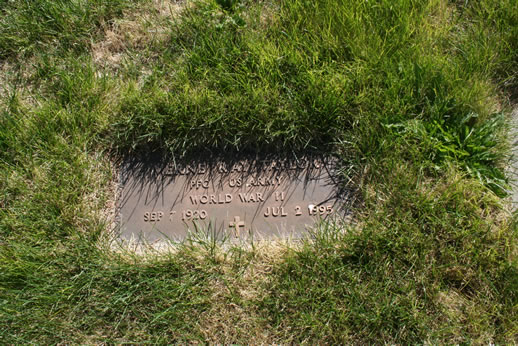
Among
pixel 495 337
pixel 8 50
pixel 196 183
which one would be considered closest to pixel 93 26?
pixel 8 50

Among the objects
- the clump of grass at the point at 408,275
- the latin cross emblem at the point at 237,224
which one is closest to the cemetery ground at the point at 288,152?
the clump of grass at the point at 408,275

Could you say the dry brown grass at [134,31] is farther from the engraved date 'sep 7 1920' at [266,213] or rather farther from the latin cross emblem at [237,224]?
the latin cross emblem at [237,224]

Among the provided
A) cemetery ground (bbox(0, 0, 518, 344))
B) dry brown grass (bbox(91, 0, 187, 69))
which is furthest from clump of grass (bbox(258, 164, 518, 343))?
dry brown grass (bbox(91, 0, 187, 69))

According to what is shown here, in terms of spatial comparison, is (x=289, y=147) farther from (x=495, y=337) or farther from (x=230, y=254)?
(x=495, y=337)

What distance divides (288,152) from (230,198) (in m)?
0.46

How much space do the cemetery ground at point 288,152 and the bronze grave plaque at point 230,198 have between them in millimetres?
106

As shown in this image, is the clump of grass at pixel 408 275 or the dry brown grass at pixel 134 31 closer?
the clump of grass at pixel 408 275

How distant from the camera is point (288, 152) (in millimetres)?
2639

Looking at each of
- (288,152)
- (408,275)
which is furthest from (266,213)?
(408,275)

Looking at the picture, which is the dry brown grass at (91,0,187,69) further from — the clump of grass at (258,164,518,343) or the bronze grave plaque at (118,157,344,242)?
the clump of grass at (258,164,518,343)

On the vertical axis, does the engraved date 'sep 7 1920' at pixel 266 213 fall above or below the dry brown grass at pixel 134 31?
below

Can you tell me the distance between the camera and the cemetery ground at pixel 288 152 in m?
2.31

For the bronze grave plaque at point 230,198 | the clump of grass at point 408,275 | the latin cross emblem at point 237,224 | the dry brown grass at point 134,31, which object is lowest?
the clump of grass at point 408,275

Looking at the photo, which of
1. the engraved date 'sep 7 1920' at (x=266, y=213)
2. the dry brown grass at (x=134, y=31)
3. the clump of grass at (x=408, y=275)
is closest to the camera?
the clump of grass at (x=408, y=275)
